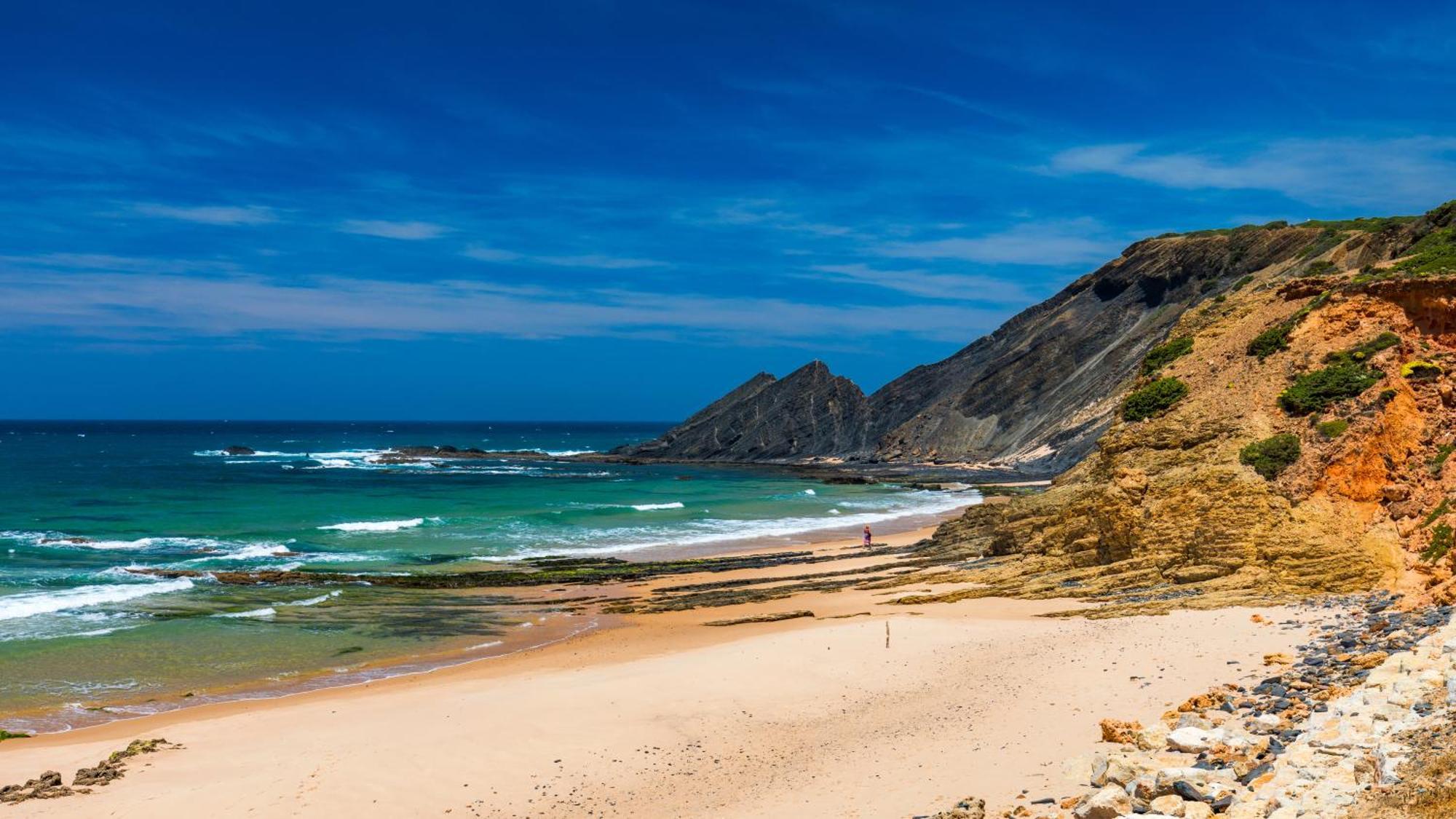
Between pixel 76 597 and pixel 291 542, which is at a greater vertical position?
pixel 291 542

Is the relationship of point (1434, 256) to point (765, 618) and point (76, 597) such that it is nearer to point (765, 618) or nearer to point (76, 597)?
point (765, 618)

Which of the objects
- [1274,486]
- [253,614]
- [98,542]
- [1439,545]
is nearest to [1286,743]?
[1439,545]

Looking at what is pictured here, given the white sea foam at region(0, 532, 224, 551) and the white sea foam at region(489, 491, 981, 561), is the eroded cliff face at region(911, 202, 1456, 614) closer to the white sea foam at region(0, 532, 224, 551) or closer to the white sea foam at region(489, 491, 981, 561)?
the white sea foam at region(489, 491, 981, 561)

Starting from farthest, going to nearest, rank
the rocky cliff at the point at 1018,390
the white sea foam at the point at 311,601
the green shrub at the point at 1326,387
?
the rocky cliff at the point at 1018,390, the white sea foam at the point at 311,601, the green shrub at the point at 1326,387

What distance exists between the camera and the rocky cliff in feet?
244

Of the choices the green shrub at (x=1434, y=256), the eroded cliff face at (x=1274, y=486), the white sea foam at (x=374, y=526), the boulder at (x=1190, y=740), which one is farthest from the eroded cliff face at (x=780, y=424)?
the boulder at (x=1190, y=740)

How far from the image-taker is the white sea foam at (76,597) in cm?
2400

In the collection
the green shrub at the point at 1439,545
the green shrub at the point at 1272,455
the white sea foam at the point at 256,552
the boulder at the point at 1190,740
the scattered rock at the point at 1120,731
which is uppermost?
the green shrub at the point at 1272,455

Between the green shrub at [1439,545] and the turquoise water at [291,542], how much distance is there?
16.9m

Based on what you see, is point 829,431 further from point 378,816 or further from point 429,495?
point 378,816

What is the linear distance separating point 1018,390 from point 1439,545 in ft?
237

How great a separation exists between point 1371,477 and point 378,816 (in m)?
16.2

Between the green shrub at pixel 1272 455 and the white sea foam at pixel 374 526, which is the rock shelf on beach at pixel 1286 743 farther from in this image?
the white sea foam at pixel 374 526

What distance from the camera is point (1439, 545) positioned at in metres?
14.4
